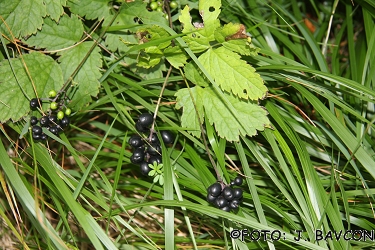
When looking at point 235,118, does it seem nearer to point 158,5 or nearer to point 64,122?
point 158,5

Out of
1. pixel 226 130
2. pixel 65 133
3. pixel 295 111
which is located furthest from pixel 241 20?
pixel 65 133

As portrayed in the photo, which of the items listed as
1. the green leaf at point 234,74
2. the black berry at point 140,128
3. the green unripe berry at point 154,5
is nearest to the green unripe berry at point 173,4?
the green unripe berry at point 154,5

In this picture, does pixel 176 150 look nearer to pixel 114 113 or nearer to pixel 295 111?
pixel 114 113

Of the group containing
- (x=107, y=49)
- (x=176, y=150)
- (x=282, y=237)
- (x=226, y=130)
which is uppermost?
(x=107, y=49)

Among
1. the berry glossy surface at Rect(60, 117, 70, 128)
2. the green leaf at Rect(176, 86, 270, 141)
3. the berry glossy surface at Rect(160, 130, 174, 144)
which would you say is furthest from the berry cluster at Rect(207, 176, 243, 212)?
the berry glossy surface at Rect(60, 117, 70, 128)

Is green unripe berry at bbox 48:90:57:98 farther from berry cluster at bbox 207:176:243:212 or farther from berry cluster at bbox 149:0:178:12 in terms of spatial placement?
berry cluster at bbox 207:176:243:212

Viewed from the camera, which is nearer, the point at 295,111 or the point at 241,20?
the point at 295,111

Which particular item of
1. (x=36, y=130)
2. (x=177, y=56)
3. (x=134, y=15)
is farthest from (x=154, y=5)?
(x=36, y=130)
